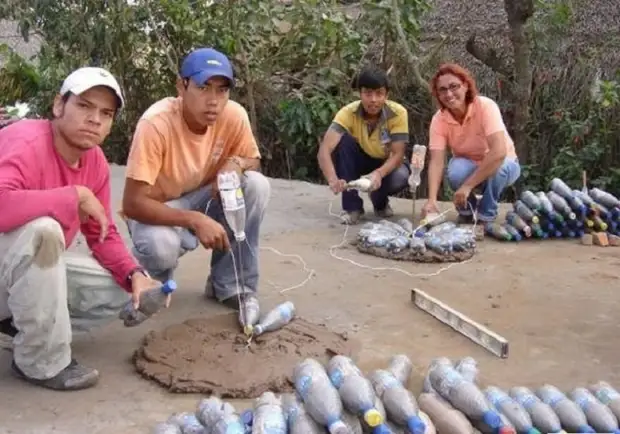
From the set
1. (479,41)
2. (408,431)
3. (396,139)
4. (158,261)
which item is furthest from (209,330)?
(479,41)

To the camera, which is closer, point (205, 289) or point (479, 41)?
point (205, 289)

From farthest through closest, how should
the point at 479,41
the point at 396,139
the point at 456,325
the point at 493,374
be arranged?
1. the point at 479,41
2. the point at 396,139
3. the point at 456,325
4. the point at 493,374

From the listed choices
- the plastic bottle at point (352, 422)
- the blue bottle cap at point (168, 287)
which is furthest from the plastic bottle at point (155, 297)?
the plastic bottle at point (352, 422)

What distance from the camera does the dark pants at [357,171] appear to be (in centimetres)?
604

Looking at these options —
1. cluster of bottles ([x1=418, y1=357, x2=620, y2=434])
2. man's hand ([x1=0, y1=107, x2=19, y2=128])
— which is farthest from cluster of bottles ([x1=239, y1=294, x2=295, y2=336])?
man's hand ([x1=0, y1=107, x2=19, y2=128])

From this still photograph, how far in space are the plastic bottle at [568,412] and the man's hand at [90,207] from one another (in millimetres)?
1583

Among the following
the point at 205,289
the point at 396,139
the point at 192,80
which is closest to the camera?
the point at 192,80

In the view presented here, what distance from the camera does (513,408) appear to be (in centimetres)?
267

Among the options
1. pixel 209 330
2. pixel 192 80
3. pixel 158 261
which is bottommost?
pixel 209 330

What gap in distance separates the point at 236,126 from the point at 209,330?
91 centimetres

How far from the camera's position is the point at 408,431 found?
8.02 ft

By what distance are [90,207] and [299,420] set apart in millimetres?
1128

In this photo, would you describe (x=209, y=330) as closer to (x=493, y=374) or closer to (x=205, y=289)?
(x=205, y=289)

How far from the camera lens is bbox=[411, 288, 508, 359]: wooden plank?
355 centimetres
